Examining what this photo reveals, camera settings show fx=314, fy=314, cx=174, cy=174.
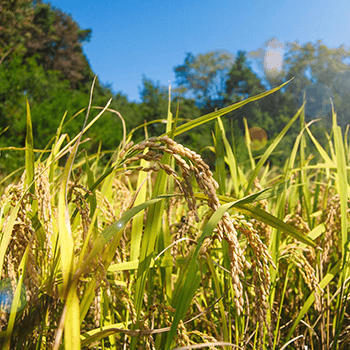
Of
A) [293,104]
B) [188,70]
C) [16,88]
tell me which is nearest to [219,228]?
[16,88]

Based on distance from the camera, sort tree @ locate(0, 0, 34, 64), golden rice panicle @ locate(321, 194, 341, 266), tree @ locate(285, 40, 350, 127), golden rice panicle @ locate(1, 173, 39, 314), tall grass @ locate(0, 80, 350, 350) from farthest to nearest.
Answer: tree @ locate(285, 40, 350, 127)
tree @ locate(0, 0, 34, 64)
golden rice panicle @ locate(321, 194, 341, 266)
golden rice panicle @ locate(1, 173, 39, 314)
tall grass @ locate(0, 80, 350, 350)

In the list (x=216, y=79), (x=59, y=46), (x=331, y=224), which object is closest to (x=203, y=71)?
(x=216, y=79)

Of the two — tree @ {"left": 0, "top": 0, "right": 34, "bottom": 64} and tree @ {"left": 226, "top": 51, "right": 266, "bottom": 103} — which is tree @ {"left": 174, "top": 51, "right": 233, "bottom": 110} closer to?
tree @ {"left": 226, "top": 51, "right": 266, "bottom": 103}

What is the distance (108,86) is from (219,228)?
25.6 meters

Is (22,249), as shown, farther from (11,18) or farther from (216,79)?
(216,79)

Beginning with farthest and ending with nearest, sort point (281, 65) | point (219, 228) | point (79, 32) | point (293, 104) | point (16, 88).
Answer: point (79, 32)
point (281, 65)
point (293, 104)
point (16, 88)
point (219, 228)

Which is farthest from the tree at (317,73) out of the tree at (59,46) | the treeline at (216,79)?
the tree at (59,46)

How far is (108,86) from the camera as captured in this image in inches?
966

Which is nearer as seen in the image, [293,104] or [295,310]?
[295,310]

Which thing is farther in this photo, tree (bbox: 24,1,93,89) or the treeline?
tree (bbox: 24,1,93,89)

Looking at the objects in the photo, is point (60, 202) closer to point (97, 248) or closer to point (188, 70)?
point (97, 248)

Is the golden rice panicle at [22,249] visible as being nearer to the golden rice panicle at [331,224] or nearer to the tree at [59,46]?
the golden rice panicle at [331,224]

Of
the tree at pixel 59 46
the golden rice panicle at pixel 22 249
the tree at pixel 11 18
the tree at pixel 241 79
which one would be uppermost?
the tree at pixel 59 46

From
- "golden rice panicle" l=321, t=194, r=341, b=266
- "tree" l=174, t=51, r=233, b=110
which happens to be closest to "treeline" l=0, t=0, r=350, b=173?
"tree" l=174, t=51, r=233, b=110
